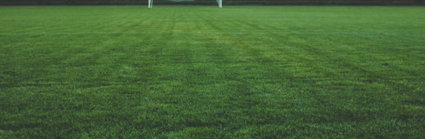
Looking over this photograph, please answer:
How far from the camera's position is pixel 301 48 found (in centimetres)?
501

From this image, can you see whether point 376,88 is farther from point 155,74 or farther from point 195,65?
point 155,74

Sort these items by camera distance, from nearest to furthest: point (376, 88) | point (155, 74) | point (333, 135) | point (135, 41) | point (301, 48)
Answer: point (333, 135) → point (376, 88) → point (155, 74) → point (301, 48) → point (135, 41)

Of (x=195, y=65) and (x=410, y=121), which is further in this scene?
(x=195, y=65)

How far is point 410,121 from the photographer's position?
203 cm

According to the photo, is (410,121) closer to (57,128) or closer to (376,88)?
(376,88)

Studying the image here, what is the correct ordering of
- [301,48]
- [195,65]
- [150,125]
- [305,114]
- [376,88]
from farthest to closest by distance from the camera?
[301,48] < [195,65] < [376,88] < [305,114] < [150,125]

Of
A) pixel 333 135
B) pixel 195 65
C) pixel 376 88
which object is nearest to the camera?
pixel 333 135

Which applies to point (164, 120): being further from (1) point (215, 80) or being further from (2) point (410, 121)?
(2) point (410, 121)

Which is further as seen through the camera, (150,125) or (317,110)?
(317,110)

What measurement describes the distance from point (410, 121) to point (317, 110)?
2.05ft

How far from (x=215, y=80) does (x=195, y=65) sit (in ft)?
2.37

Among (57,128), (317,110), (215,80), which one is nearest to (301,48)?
(215,80)

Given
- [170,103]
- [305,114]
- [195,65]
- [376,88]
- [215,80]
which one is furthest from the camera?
[195,65]
